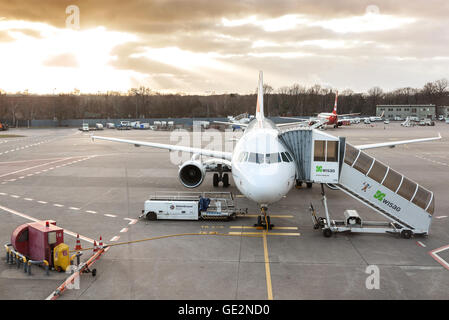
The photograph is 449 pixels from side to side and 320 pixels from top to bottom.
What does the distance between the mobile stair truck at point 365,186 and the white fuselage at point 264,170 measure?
4.45ft

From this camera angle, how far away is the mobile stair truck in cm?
1648

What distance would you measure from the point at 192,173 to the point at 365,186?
10621 millimetres

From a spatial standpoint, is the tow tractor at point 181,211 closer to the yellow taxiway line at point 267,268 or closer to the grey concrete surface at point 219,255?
the grey concrete surface at point 219,255

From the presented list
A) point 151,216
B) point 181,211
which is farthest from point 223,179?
point 151,216

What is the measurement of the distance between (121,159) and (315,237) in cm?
3061

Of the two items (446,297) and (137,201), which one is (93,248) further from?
(446,297)

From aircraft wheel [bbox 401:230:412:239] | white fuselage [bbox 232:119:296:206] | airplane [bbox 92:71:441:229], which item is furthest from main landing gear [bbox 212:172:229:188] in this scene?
aircraft wheel [bbox 401:230:412:239]

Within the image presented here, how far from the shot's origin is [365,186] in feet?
54.7

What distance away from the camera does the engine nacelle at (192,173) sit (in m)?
22.7

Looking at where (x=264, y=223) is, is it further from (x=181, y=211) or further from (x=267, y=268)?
(x=267, y=268)

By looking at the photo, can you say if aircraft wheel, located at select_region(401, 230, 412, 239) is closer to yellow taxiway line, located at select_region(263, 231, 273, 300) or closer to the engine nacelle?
yellow taxiway line, located at select_region(263, 231, 273, 300)

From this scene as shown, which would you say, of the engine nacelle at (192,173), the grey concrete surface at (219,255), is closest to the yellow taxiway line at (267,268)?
the grey concrete surface at (219,255)

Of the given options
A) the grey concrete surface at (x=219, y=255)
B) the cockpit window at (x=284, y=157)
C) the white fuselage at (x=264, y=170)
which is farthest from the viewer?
the cockpit window at (x=284, y=157)

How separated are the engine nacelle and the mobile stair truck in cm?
758
